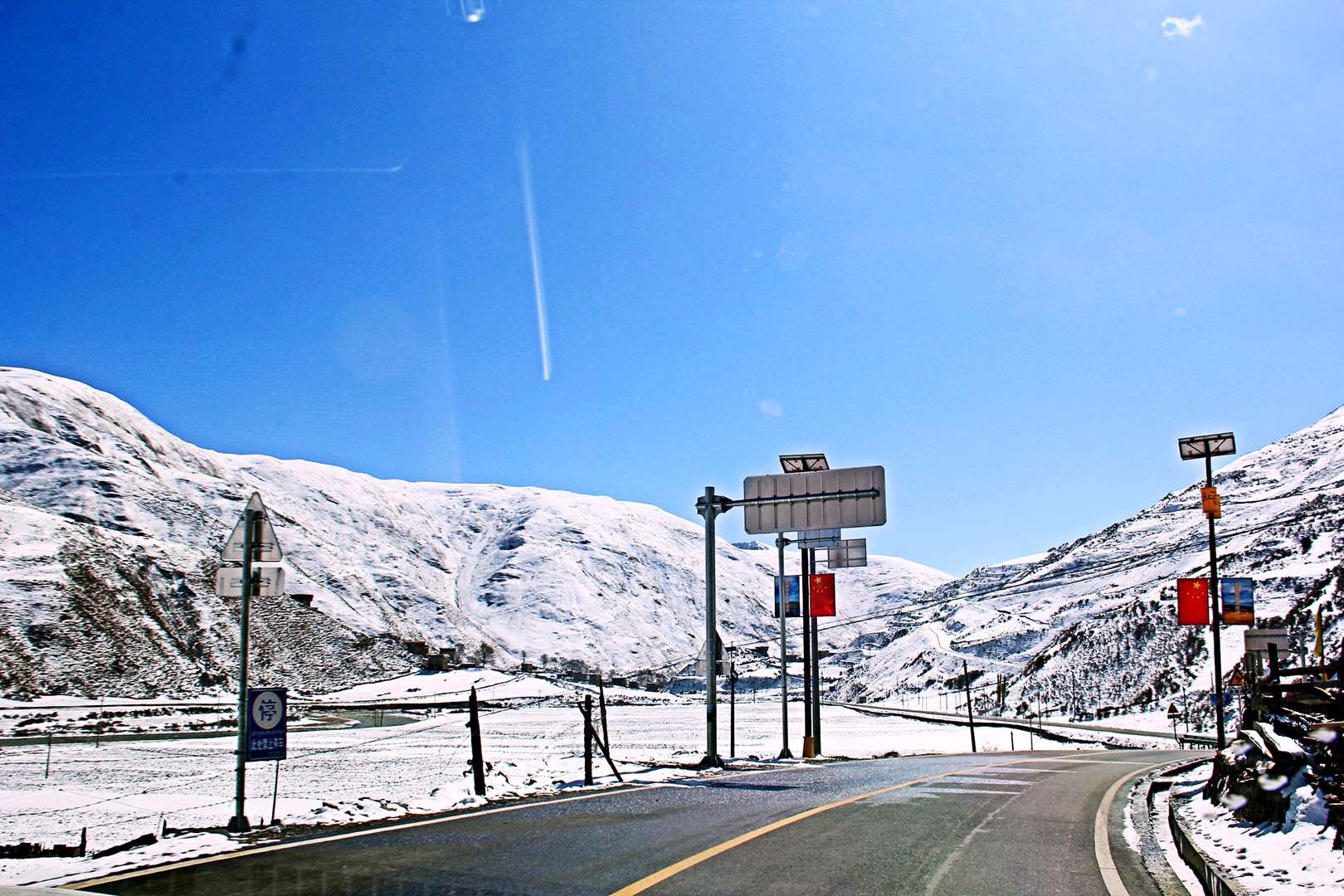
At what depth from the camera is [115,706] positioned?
6944 cm

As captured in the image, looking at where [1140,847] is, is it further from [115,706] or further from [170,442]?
[170,442]

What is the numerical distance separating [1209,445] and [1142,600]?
7337 cm

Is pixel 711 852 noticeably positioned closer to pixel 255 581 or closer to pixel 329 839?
pixel 329 839

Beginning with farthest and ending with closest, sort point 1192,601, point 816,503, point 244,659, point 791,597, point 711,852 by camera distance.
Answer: point 791,597
point 1192,601
point 816,503
point 244,659
point 711,852

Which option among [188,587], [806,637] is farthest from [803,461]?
[188,587]

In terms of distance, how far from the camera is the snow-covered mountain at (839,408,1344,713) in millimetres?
77062

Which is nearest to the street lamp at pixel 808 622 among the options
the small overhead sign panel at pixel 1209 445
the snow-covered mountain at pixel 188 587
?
the small overhead sign panel at pixel 1209 445

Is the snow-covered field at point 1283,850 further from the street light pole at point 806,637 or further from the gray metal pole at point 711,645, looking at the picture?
the street light pole at point 806,637

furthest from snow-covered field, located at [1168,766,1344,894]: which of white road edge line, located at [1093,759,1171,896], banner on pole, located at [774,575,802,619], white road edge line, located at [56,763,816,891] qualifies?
banner on pole, located at [774,575,802,619]

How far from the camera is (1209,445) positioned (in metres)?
25.7

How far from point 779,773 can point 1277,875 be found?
44.8 feet

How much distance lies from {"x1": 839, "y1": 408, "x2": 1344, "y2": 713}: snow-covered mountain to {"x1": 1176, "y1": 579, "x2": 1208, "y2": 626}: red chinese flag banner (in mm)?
21477

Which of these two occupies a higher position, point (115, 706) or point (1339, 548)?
point (1339, 548)

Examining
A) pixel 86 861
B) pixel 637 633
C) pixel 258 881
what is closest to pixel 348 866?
pixel 258 881
